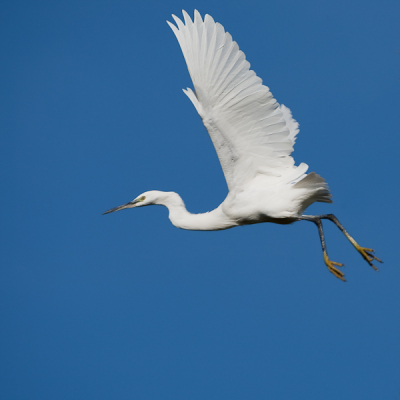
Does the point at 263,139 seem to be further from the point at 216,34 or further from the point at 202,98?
the point at 216,34

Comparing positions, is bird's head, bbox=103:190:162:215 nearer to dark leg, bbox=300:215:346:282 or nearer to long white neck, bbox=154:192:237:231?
long white neck, bbox=154:192:237:231

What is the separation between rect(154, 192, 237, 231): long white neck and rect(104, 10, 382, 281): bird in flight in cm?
2

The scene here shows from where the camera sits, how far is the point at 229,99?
7.59 m

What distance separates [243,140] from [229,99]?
68 cm

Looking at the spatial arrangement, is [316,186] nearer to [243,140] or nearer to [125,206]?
[243,140]

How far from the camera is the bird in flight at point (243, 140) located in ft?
24.6

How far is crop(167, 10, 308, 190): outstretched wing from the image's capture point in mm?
7469

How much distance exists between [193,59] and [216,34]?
1.38 feet

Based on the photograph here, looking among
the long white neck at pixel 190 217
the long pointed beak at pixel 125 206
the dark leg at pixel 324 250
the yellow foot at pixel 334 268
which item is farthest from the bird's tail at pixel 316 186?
the long pointed beak at pixel 125 206

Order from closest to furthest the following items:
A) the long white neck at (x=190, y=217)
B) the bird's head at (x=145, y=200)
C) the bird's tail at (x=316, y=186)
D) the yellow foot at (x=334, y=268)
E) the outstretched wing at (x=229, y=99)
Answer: the outstretched wing at (x=229, y=99) → the bird's tail at (x=316, y=186) → the yellow foot at (x=334, y=268) → the long white neck at (x=190, y=217) → the bird's head at (x=145, y=200)

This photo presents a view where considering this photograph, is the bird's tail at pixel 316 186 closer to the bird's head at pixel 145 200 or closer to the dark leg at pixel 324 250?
the dark leg at pixel 324 250

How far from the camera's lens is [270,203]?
26.8ft

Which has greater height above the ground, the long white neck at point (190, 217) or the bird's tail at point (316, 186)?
the bird's tail at point (316, 186)

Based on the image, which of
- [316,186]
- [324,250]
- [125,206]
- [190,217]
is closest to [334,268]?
[324,250]
